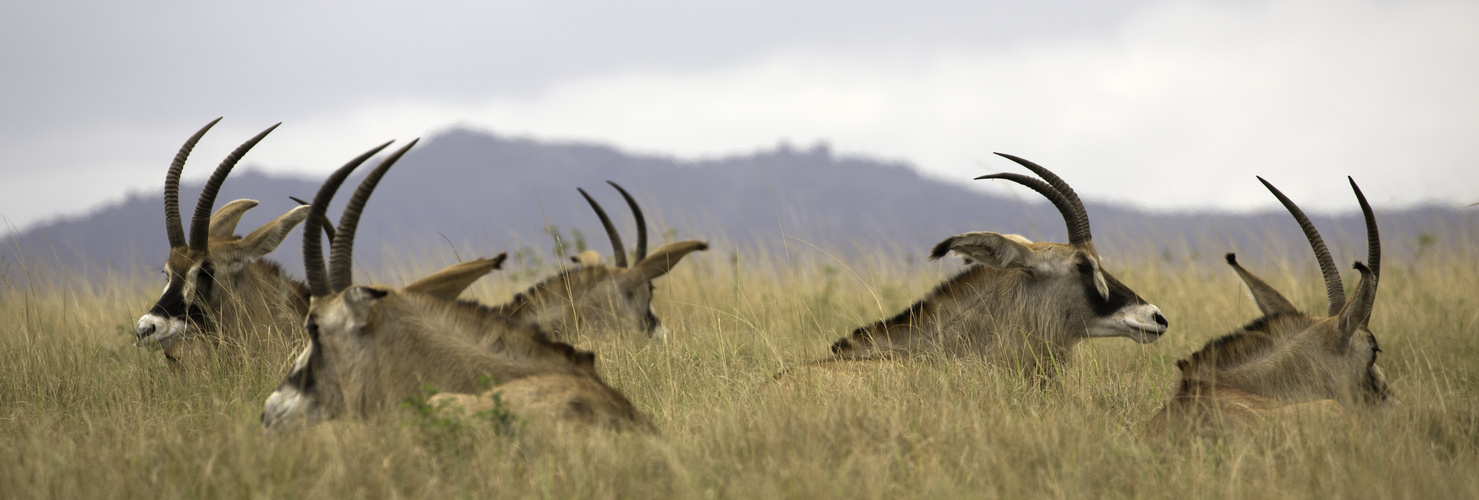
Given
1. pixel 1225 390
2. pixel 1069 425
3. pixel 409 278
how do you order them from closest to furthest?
pixel 1069 425
pixel 1225 390
pixel 409 278

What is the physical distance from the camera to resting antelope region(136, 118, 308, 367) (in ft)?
16.9

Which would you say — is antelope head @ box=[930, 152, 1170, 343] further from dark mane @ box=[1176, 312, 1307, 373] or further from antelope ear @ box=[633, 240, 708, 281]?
antelope ear @ box=[633, 240, 708, 281]

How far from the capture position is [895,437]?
362cm

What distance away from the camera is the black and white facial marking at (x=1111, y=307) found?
5.21 m

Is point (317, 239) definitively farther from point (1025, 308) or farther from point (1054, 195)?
point (1054, 195)

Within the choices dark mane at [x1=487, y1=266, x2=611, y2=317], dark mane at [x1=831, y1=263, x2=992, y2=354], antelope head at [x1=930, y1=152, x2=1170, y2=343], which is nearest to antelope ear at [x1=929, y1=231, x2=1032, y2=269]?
antelope head at [x1=930, y1=152, x2=1170, y2=343]

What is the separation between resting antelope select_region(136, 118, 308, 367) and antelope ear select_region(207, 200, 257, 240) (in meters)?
0.23

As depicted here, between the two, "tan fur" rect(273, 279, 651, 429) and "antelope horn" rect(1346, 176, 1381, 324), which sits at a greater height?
"antelope horn" rect(1346, 176, 1381, 324)

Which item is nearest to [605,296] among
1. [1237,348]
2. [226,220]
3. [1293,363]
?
[226,220]

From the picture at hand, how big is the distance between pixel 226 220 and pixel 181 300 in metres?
0.90

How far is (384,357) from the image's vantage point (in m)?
3.70

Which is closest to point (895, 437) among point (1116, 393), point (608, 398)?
point (608, 398)

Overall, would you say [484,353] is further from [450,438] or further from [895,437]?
[895,437]

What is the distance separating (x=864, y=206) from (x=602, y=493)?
408 ft
